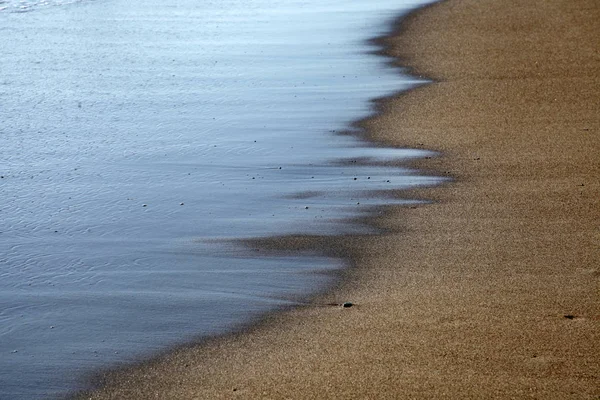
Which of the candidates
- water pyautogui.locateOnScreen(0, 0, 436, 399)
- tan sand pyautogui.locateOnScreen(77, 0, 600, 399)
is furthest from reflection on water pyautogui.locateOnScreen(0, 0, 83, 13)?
tan sand pyautogui.locateOnScreen(77, 0, 600, 399)

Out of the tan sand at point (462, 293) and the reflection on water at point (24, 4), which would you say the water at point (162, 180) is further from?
the reflection on water at point (24, 4)

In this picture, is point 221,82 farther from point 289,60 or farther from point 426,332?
point 426,332

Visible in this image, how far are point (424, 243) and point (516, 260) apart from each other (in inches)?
23.1

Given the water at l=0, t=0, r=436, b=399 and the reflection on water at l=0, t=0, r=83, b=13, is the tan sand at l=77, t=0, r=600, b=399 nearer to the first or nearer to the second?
the water at l=0, t=0, r=436, b=399

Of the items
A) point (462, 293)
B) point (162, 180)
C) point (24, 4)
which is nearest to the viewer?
point (462, 293)

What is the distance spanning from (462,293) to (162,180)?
289 centimetres

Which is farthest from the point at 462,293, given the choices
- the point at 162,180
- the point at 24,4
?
the point at 24,4

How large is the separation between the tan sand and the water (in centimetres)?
29

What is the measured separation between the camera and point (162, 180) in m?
7.11

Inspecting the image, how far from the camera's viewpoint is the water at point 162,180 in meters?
4.88

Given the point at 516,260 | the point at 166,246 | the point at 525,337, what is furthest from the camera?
the point at 166,246

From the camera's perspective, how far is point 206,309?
4.98 metres

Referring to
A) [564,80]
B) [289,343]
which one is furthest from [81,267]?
[564,80]

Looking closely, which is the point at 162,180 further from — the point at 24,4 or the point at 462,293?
the point at 24,4
